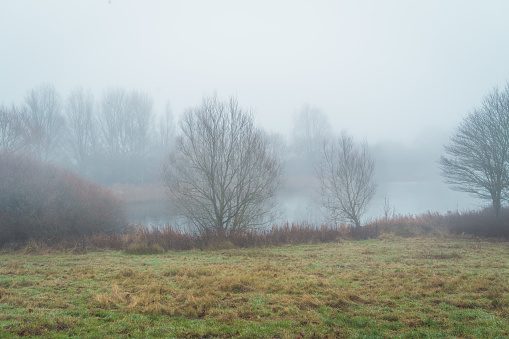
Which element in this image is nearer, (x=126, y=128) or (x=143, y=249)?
(x=143, y=249)

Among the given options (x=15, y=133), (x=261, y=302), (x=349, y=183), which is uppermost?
(x=15, y=133)

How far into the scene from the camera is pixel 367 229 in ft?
62.2

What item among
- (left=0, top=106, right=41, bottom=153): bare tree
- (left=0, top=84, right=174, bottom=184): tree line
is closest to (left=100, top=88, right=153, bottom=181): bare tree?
(left=0, top=84, right=174, bottom=184): tree line

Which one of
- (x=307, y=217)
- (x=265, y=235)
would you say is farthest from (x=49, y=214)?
(x=307, y=217)

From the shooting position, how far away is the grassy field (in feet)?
14.3

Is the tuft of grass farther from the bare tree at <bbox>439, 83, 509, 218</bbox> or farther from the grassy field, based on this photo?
the bare tree at <bbox>439, 83, 509, 218</bbox>

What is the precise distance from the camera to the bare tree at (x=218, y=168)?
17.8 metres

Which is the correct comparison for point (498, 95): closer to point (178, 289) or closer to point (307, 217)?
point (307, 217)

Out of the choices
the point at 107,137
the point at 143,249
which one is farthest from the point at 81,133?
the point at 143,249

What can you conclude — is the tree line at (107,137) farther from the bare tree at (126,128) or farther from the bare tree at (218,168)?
the bare tree at (218,168)

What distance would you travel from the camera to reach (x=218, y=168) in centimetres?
1794

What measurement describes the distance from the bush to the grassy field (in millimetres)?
8838

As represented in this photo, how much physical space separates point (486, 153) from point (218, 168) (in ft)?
57.8

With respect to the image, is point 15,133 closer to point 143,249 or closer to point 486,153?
point 143,249
